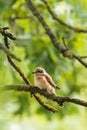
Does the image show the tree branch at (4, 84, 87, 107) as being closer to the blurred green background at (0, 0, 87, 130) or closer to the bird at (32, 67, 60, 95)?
the bird at (32, 67, 60, 95)

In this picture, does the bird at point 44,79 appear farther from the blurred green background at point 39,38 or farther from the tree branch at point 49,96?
the blurred green background at point 39,38

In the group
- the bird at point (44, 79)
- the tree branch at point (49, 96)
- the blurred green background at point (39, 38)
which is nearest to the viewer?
the tree branch at point (49, 96)

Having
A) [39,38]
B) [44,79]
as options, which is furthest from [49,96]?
[39,38]

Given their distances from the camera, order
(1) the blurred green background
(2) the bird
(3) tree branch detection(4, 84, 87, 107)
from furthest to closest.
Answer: (1) the blurred green background
(2) the bird
(3) tree branch detection(4, 84, 87, 107)

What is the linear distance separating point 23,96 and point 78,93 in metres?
0.99

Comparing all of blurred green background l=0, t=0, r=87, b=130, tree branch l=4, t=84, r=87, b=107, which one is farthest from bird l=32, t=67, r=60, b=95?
blurred green background l=0, t=0, r=87, b=130

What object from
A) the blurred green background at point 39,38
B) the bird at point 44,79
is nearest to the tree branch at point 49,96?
the bird at point 44,79

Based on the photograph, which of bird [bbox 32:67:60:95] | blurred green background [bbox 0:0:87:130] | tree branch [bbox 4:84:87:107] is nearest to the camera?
tree branch [bbox 4:84:87:107]

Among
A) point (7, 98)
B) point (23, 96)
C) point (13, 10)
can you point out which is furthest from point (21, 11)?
point (7, 98)

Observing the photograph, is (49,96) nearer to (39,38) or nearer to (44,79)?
(44,79)

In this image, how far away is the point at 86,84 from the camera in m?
11.0

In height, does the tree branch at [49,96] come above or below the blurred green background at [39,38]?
above

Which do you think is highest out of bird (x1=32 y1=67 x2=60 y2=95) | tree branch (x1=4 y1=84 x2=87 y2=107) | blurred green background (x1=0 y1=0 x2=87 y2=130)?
tree branch (x1=4 y1=84 x2=87 y2=107)

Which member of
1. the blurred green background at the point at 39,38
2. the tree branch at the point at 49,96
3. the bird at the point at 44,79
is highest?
the tree branch at the point at 49,96
